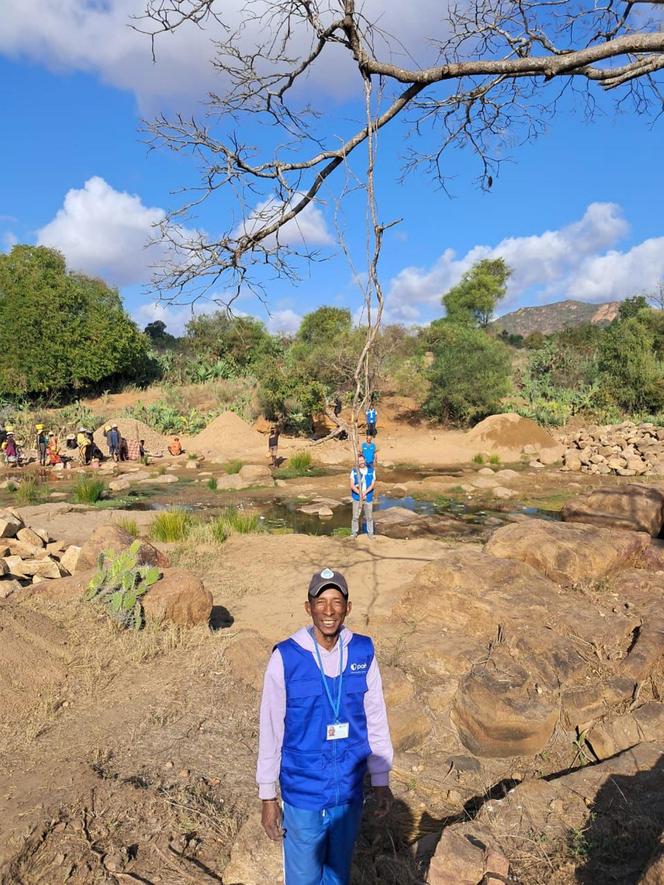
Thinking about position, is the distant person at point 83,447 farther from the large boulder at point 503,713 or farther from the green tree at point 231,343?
the large boulder at point 503,713

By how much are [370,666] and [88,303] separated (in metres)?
30.8

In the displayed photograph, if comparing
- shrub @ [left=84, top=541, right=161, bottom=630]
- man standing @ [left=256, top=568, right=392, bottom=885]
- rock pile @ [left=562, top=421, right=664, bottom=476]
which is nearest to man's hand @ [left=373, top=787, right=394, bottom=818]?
man standing @ [left=256, top=568, right=392, bottom=885]

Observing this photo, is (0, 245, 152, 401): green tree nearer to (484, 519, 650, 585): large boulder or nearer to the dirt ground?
the dirt ground

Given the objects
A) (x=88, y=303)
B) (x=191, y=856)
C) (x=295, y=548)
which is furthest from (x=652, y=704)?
(x=88, y=303)

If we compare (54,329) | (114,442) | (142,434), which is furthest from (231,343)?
(114,442)

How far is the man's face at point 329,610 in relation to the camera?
2.08 m

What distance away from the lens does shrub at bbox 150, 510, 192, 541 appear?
29.7 feet

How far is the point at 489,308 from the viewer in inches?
1743

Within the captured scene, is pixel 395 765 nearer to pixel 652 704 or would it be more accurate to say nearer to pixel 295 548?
pixel 652 704

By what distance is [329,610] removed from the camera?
209 cm

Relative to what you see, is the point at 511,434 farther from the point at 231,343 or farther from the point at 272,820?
the point at 272,820

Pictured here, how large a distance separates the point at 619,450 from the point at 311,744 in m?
19.4

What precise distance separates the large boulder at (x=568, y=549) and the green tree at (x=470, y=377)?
18.6 meters

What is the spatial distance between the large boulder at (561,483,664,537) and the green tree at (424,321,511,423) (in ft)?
48.0
